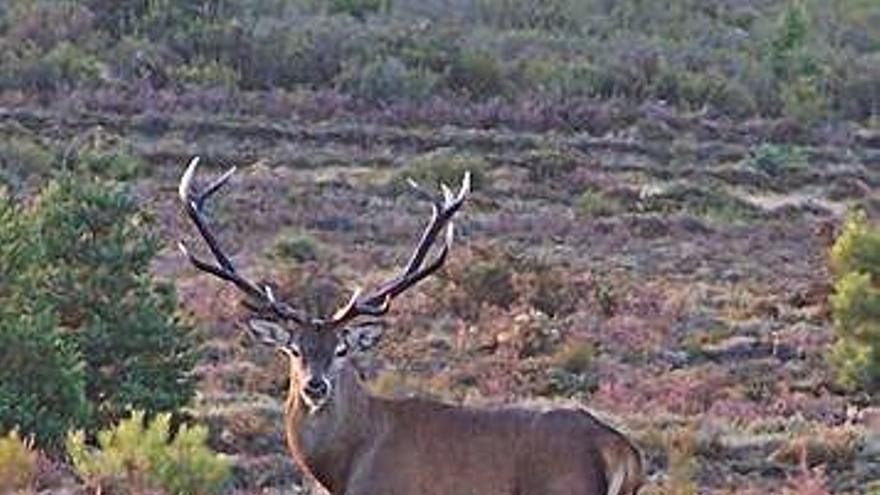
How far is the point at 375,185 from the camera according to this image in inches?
1470

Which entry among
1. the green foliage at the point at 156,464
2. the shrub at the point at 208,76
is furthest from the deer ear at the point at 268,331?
the shrub at the point at 208,76

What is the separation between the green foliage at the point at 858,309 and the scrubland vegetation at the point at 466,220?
1.3 inches

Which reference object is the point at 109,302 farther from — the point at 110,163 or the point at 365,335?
the point at 110,163

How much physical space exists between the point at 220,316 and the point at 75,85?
21.3 m

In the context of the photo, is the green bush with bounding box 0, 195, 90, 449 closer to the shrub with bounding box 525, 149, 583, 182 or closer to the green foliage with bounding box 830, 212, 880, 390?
the green foliage with bounding box 830, 212, 880, 390

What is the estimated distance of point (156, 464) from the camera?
13547 mm

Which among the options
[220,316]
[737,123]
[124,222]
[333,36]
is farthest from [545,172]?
[124,222]

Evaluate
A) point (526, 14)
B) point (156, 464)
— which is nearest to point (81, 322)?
point (156, 464)

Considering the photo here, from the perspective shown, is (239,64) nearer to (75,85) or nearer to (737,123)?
(75,85)

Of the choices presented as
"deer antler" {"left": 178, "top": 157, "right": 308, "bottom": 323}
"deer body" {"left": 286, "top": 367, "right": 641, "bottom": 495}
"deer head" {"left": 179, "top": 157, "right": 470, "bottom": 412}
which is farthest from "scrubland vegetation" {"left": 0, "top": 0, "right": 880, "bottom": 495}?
"deer body" {"left": 286, "top": 367, "right": 641, "bottom": 495}

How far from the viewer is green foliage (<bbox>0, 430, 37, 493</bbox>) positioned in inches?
539

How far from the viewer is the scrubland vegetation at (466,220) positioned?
16.5 metres

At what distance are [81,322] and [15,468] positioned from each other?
3.32 m

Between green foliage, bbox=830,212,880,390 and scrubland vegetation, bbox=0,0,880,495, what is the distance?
34 millimetres
